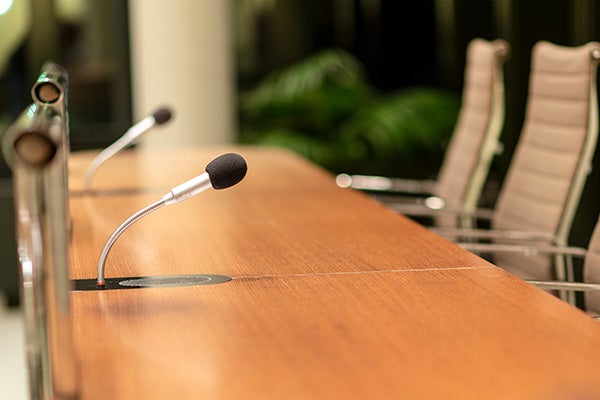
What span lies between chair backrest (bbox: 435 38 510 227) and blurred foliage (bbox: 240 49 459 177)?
1.74 metres

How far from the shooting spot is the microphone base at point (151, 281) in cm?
195

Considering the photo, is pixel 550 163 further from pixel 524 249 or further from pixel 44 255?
pixel 44 255

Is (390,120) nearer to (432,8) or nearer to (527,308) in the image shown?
(432,8)

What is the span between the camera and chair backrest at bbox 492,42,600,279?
120 inches

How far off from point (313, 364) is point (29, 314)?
40 cm

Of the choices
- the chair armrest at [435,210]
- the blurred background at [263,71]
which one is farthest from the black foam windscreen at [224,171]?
the blurred background at [263,71]

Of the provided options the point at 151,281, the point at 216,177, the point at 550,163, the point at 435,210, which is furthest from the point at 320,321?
the point at 435,210

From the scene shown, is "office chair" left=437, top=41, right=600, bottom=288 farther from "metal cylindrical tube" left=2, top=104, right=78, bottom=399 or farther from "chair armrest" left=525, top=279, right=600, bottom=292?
"metal cylindrical tube" left=2, top=104, right=78, bottom=399

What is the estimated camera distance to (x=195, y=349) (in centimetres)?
151

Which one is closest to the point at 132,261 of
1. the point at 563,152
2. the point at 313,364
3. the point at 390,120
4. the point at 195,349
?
the point at 195,349

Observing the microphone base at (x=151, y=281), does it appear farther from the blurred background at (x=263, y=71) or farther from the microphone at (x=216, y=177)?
the blurred background at (x=263, y=71)

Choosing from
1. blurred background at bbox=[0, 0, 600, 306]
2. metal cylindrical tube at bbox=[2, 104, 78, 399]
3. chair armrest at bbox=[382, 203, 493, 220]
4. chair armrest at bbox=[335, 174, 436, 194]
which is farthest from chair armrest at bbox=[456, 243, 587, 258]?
blurred background at bbox=[0, 0, 600, 306]

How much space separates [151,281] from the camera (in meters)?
2.00

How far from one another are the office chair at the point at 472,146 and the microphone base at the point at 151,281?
163cm
